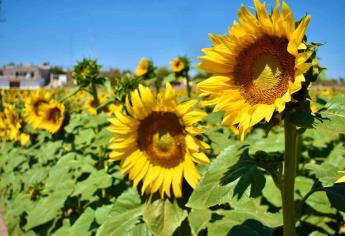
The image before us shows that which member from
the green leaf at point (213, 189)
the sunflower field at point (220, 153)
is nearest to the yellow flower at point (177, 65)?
the sunflower field at point (220, 153)

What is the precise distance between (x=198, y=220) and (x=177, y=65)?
14.2 ft

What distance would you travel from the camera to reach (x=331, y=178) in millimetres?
1670

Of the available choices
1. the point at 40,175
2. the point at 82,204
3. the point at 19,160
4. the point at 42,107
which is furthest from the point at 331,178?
the point at 19,160

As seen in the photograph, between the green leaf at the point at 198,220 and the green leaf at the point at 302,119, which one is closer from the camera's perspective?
the green leaf at the point at 302,119

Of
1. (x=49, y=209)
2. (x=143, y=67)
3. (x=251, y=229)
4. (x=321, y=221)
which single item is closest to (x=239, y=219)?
(x=251, y=229)

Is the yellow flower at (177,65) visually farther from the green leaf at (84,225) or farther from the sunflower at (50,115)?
the green leaf at (84,225)

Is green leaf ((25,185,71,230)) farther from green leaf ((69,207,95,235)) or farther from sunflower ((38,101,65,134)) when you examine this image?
sunflower ((38,101,65,134))

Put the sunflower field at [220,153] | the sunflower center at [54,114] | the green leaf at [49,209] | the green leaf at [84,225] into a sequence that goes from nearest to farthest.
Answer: the sunflower field at [220,153], the green leaf at [84,225], the green leaf at [49,209], the sunflower center at [54,114]

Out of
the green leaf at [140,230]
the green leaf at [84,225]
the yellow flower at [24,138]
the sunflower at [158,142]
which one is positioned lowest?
the green leaf at [84,225]

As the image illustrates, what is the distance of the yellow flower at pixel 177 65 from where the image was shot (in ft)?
20.1

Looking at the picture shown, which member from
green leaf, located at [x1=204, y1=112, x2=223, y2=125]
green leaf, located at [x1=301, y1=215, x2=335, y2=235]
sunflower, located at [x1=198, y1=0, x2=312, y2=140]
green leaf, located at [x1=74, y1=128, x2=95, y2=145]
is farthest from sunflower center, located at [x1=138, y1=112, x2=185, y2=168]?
green leaf, located at [x1=74, y1=128, x2=95, y2=145]

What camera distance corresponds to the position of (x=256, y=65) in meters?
1.57

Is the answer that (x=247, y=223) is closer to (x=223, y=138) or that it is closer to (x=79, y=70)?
(x=223, y=138)

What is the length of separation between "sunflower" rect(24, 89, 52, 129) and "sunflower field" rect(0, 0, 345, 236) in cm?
86
